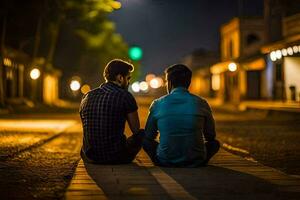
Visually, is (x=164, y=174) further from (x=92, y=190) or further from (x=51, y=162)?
(x=51, y=162)

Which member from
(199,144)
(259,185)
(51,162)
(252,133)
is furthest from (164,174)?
(252,133)

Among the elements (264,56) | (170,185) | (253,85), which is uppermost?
(264,56)

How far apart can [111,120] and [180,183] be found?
6.03 ft

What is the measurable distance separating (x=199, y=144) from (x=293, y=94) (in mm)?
28025

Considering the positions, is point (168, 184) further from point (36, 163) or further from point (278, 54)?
point (278, 54)

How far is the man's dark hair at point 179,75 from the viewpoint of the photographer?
7.71 m

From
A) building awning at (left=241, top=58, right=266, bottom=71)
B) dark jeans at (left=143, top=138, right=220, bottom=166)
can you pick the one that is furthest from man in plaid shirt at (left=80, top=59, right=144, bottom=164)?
building awning at (left=241, top=58, right=266, bottom=71)

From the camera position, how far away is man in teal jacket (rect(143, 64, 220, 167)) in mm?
7539

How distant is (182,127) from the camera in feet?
24.7

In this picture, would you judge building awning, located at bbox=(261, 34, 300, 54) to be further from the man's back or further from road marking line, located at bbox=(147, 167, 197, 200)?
road marking line, located at bbox=(147, 167, 197, 200)

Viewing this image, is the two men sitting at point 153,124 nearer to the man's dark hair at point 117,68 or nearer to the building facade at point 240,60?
the man's dark hair at point 117,68

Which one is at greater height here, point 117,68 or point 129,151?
point 117,68

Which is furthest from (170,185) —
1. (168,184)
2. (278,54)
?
(278,54)

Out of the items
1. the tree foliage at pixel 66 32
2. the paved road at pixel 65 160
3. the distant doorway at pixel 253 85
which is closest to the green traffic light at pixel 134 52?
the paved road at pixel 65 160
